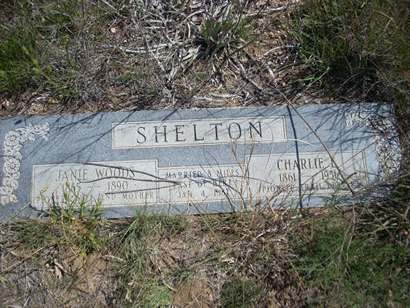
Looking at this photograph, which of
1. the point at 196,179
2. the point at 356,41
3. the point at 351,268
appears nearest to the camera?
the point at 351,268

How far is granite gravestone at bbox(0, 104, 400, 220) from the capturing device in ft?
8.09

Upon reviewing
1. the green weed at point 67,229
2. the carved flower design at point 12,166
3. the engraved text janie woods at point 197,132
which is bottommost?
the green weed at point 67,229

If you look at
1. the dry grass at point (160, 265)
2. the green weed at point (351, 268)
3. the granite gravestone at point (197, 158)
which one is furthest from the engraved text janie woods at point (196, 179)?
the green weed at point (351, 268)

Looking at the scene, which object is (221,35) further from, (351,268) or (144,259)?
(351,268)

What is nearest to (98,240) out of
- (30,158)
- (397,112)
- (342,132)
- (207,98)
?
(30,158)

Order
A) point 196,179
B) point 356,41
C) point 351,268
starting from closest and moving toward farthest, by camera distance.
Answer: point 351,268
point 196,179
point 356,41

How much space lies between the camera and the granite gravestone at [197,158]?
2.47 m

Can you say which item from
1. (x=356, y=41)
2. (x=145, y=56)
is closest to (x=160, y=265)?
(x=145, y=56)

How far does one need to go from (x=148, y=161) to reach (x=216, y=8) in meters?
0.88

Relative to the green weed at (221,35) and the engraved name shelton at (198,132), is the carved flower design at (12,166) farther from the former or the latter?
the green weed at (221,35)

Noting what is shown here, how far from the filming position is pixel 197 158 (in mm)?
2527

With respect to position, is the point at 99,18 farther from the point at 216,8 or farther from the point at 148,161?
the point at 148,161

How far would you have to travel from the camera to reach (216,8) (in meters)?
2.77

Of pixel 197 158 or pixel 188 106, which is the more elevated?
pixel 188 106
